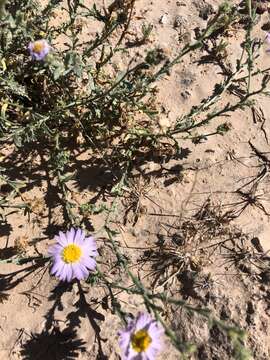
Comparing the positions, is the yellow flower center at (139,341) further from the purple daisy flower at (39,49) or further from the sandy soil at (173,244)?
the purple daisy flower at (39,49)

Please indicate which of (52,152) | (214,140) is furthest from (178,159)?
(52,152)

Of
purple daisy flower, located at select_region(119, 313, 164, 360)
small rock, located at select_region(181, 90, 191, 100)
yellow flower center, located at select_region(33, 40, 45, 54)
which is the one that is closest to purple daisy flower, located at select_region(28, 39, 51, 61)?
yellow flower center, located at select_region(33, 40, 45, 54)

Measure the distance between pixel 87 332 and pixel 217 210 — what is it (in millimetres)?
1086

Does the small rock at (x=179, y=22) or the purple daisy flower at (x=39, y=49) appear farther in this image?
the small rock at (x=179, y=22)

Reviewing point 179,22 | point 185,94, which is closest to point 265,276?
point 185,94

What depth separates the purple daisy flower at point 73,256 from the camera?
9.19ft

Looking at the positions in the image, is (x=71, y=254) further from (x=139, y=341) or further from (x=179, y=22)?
(x=179, y=22)

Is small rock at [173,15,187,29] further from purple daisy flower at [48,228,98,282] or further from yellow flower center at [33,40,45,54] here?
purple daisy flower at [48,228,98,282]

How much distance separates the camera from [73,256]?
9.27 feet

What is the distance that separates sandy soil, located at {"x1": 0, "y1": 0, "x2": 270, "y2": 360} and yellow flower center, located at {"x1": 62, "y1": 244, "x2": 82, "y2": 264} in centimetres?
31

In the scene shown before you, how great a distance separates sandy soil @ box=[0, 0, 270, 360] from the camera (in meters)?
2.92

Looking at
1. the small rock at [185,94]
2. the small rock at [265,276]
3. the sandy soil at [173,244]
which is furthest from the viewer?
the small rock at [185,94]

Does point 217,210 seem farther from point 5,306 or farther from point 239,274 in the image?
point 5,306

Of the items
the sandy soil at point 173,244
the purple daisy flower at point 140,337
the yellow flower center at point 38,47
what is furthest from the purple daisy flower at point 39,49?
the purple daisy flower at point 140,337
